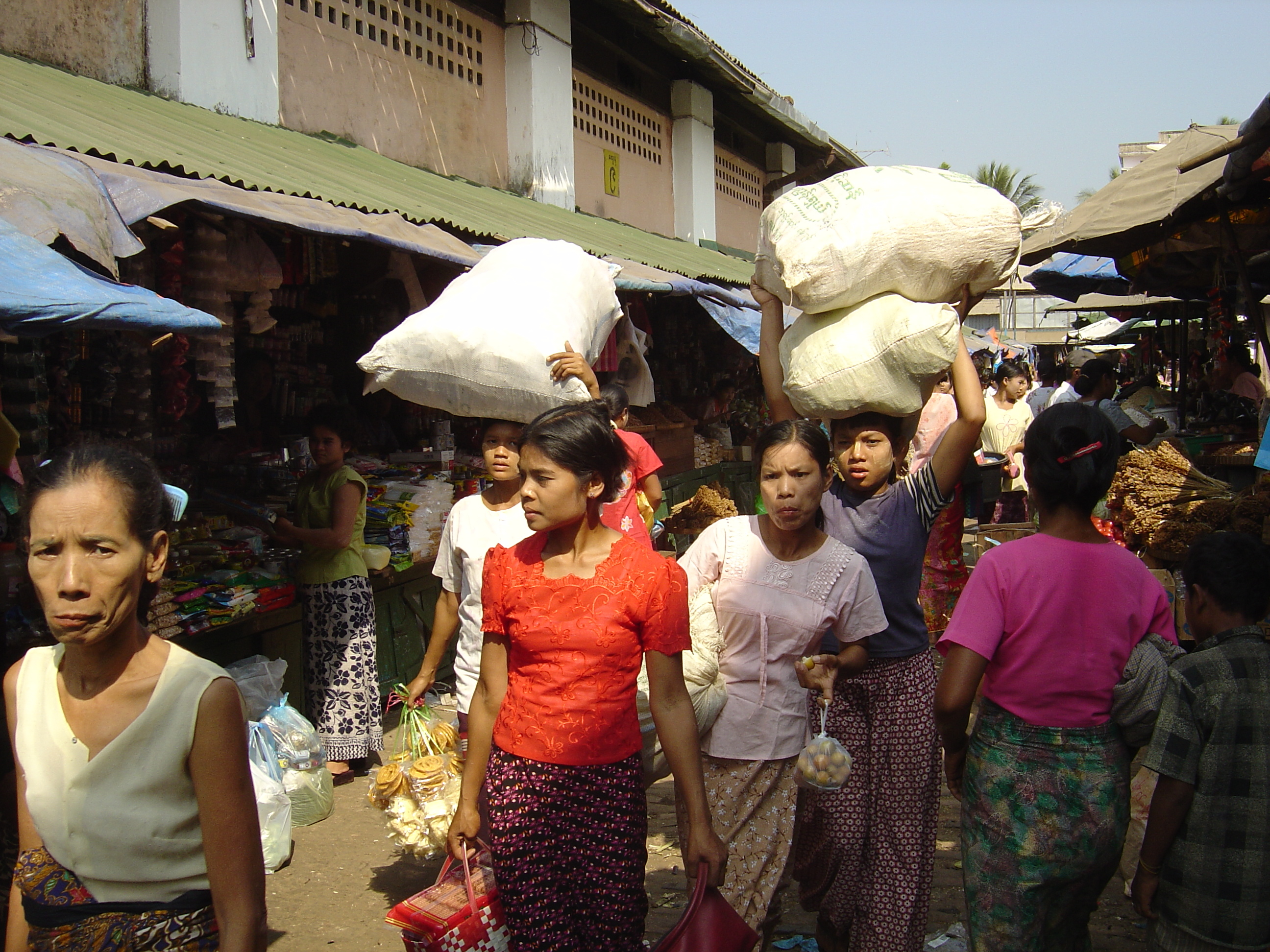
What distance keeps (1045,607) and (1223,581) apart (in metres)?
0.48

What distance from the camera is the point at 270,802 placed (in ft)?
13.1

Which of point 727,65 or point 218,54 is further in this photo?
point 727,65

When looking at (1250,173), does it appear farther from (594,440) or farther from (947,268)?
(594,440)

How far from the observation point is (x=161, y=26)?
5.55 meters

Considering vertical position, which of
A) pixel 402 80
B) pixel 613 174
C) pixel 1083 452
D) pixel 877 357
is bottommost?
pixel 1083 452

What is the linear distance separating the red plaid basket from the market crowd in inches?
2.6

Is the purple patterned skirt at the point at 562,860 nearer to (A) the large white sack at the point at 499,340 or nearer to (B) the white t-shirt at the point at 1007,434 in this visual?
(A) the large white sack at the point at 499,340

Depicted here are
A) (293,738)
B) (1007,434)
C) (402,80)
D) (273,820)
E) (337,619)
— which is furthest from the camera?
(1007,434)

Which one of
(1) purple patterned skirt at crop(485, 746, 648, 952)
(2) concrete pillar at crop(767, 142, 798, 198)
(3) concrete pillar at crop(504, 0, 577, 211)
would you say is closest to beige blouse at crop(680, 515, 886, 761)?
(1) purple patterned skirt at crop(485, 746, 648, 952)

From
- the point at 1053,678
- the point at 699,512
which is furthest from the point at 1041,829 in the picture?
the point at 699,512

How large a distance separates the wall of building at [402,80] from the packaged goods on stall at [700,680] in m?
5.18

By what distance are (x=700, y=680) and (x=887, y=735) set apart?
23.6 inches

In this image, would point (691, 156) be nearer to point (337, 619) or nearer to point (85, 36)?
point (85, 36)

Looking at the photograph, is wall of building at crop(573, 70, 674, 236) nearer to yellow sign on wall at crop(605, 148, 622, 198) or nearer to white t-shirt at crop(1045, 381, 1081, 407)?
yellow sign on wall at crop(605, 148, 622, 198)
